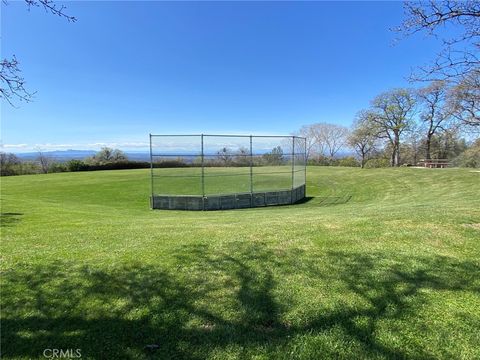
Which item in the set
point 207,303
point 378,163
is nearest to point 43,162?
point 207,303

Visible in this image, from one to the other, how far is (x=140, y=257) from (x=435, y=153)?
49.3 metres

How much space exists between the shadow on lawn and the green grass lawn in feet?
0.04

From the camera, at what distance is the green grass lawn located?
244 centimetres

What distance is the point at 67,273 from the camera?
369 centimetres

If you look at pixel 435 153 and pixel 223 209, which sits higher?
pixel 435 153

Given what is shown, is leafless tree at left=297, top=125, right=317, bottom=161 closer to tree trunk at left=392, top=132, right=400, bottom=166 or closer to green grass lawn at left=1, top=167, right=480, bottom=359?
tree trunk at left=392, top=132, right=400, bottom=166

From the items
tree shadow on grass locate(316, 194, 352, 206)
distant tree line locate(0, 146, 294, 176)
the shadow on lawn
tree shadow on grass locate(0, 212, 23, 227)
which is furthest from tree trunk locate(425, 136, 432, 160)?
tree shadow on grass locate(0, 212, 23, 227)

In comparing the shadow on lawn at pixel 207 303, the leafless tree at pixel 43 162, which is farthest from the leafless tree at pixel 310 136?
the shadow on lawn at pixel 207 303

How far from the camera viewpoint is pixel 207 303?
9.90 feet

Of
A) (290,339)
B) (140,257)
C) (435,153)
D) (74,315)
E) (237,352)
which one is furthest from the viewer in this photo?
(435,153)

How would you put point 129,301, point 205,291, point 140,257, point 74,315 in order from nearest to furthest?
point 74,315, point 129,301, point 205,291, point 140,257

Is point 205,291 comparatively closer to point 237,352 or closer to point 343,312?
point 237,352

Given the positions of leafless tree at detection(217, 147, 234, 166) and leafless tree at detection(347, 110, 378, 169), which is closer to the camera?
leafless tree at detection(217, 147, 234, 166)

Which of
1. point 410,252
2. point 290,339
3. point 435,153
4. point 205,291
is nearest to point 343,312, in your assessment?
point 290,339
